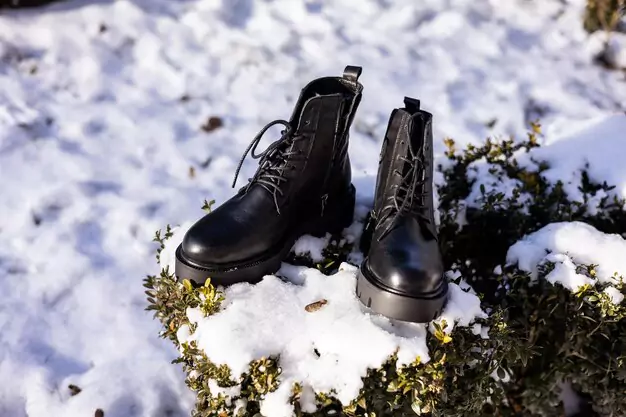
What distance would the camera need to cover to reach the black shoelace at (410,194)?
1.78 meters

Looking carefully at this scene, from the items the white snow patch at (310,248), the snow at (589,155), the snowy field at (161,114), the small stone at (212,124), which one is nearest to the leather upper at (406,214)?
the white snow patch at (310,248)

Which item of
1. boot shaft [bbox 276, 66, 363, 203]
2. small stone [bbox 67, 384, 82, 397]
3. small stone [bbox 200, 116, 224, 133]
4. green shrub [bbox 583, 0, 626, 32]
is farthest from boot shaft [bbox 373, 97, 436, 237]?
green shrub [bbox 583, 0, 626, 32]

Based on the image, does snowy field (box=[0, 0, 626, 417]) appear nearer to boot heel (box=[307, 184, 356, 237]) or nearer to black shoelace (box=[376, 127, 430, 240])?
boot heel (box=[307, 184, 356, 237])

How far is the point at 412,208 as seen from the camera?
1.79 meters

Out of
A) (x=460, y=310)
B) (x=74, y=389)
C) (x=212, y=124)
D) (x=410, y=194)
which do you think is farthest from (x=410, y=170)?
(x=212, y=124)

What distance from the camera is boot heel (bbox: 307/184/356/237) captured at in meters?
2.02

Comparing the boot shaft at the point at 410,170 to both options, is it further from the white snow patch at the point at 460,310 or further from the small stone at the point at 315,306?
the small stone at the point at 315,306

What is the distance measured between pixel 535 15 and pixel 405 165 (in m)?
3.12

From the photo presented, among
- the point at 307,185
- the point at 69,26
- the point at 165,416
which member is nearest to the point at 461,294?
the point at 307,185

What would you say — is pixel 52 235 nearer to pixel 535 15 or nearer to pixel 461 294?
pixel 461 294

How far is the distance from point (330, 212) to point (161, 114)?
1.81m

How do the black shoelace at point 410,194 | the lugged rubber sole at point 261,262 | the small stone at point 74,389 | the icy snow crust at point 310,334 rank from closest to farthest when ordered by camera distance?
the icy snow crust at point 310,334
the lugged rubber sole at point 261,262
the black shoelace at point 410,194
the small stone at point 74,389

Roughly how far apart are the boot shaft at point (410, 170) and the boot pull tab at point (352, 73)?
19 cm

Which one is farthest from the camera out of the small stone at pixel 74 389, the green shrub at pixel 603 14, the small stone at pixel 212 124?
the green shrub at pixel 603 14
